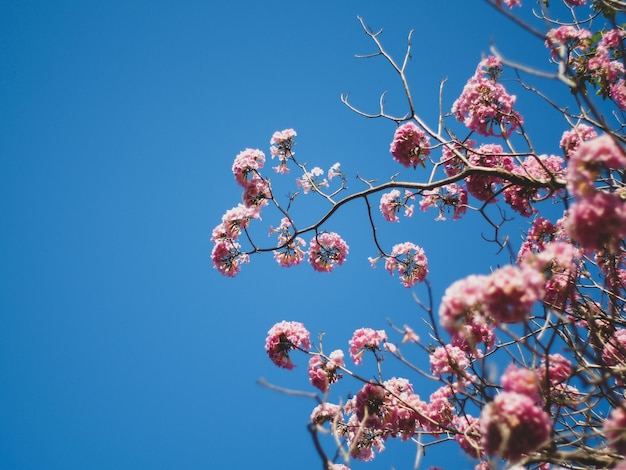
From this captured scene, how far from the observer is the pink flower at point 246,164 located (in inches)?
205

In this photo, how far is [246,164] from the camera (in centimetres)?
519

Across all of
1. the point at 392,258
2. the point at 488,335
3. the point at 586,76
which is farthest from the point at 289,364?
the point at 586,76

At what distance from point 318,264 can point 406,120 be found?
2398 mm

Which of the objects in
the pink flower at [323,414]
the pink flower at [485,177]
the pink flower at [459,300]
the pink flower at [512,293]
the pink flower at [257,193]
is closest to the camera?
the pink flower at [512,293]

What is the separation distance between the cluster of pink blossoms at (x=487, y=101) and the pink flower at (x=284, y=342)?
3.28m

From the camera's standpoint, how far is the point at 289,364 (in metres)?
4.88

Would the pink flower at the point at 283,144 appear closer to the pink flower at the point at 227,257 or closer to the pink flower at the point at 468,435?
the pink flower at the point at 227,257

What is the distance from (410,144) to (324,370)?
3.03m

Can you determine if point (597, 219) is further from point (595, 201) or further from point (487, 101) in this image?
point (487, 101)

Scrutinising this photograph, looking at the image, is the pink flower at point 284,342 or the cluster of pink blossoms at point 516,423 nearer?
the cluster of pink blossoms at point 516,423

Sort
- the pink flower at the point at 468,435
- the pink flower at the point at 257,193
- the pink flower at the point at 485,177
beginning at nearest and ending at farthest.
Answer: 1. the pink flower at the point at 468,435
2. the pink flower at the point at 485,177
3. the pink flower at the point at 257,193

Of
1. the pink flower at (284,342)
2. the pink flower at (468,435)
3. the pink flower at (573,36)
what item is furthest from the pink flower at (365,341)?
the pink flower at (573,36)

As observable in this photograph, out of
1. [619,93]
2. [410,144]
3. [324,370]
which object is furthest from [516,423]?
[619,93]

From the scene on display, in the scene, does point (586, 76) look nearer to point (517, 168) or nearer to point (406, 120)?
point (517, 168)
